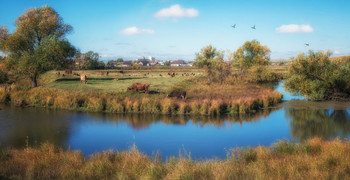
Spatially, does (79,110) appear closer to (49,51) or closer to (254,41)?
(49,51)

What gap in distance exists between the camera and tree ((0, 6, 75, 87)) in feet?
96.2

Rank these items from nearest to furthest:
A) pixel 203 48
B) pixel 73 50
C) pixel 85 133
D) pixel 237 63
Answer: pixel 85 133 < pixel 73 50 < pixel 237 63 < pixel 203 48

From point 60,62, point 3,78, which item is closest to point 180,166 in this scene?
point 60,62

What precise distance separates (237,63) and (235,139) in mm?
40552

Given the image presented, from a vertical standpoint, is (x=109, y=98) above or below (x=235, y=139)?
above

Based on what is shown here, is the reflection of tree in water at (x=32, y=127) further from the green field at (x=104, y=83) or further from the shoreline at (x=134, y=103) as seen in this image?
the green field at (x=104, y=83)

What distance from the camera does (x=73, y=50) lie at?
34031 millimetres

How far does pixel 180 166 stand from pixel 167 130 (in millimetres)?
8408

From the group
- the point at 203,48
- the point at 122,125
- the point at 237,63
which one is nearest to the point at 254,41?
the point at 237,63

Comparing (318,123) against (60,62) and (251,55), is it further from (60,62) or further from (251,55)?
(251,55)

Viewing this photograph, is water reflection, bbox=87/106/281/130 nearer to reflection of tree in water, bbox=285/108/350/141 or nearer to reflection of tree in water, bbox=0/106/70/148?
reflection of tree in water, bbox=285/108/350/141

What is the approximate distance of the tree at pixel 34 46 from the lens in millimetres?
29328

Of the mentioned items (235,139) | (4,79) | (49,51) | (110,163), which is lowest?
(235,139)

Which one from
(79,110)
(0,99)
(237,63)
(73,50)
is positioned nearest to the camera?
(79,110)
